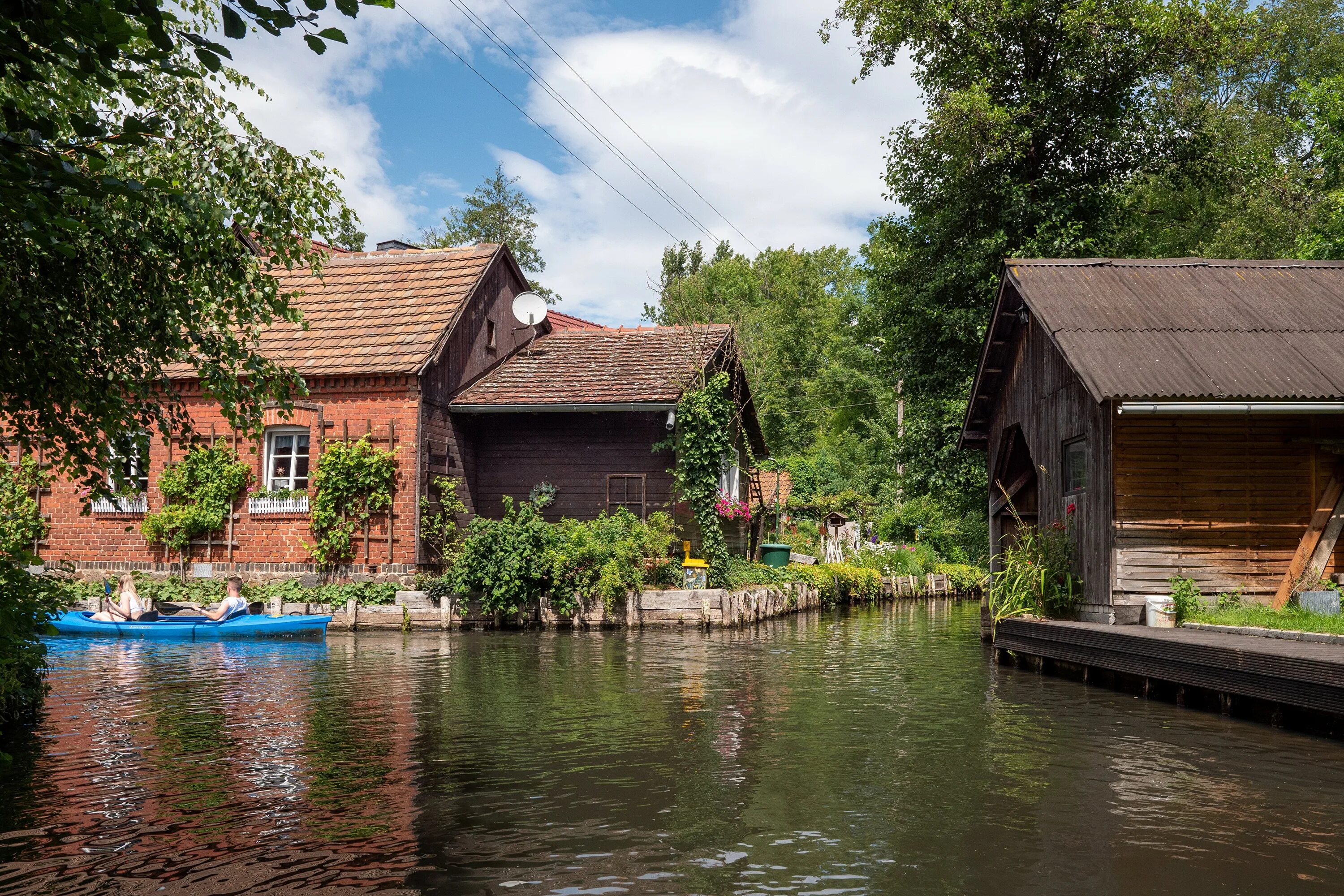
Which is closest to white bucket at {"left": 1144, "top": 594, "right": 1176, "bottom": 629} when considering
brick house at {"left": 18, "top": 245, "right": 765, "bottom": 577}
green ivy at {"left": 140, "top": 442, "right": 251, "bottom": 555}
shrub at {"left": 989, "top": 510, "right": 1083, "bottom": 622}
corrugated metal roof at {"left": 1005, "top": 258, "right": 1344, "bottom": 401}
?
shrub at {"left": 989, "top": 510, "right": 1083, "bottom": 622}

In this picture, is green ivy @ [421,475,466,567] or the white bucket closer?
the white bucket

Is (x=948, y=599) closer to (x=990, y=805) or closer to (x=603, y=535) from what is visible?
(x=603, y=535)

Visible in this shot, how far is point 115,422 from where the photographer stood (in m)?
9.35

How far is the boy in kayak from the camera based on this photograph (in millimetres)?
22047

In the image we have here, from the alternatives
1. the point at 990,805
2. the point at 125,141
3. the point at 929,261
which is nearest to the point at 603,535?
the point at 929,261

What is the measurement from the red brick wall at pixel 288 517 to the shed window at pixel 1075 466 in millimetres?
14006

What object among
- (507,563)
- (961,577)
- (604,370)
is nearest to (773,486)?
(961,577)

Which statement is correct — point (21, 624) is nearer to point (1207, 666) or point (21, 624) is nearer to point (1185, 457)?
point (1207, 666)

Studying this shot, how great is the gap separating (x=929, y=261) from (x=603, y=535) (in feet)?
37.7

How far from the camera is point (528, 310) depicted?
96.7 ft

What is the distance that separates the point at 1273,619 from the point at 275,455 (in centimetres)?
2096

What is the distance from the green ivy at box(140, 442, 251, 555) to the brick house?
0.94ft

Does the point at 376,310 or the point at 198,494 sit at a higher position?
the point at 376,310

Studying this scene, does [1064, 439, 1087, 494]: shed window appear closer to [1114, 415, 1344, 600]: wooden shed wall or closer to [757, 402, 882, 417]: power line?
[1114, 415, 1344, 600]: wooden shed wall
